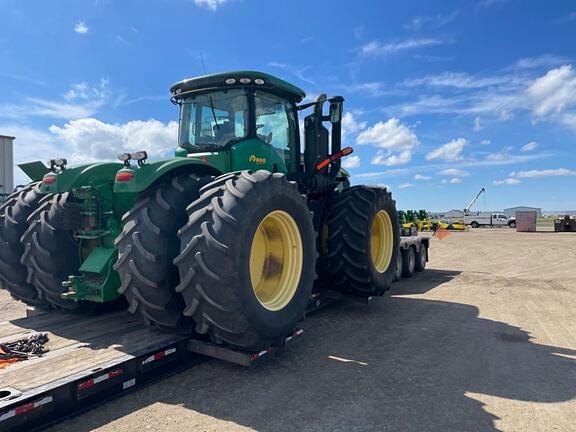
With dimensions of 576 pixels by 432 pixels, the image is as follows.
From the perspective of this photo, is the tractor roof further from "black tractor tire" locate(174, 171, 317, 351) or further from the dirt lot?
the dirt lot

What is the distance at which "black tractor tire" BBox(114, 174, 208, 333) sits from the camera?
3793mm

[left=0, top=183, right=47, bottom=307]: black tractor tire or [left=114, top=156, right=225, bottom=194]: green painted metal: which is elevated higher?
[left=114, top=156, right=225, bottom=194]: green painted metal

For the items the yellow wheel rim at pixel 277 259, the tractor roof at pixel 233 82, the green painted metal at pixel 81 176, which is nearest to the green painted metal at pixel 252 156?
the tractor roof at pixel 233 82

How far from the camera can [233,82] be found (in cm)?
554

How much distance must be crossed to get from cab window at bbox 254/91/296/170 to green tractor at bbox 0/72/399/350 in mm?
15

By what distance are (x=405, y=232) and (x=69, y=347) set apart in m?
10.5

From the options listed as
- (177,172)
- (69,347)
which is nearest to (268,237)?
(177,172)

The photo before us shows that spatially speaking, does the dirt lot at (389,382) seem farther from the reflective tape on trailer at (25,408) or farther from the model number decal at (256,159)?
the model number decal at (256,159)

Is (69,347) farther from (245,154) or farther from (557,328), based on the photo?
(557,328)

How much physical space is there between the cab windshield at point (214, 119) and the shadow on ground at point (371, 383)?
110 inches

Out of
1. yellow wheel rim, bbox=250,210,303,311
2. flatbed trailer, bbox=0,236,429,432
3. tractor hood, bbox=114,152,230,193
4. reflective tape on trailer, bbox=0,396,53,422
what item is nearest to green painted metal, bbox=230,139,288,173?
tractor hood, bbox=114,152,230,193

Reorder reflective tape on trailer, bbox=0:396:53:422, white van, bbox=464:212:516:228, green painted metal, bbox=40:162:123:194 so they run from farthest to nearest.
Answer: white van, bbox=464:212:516:228
green painted metal, bbox=40:162:123:194
reflective tape on trailer, bbox=0:396:53:422

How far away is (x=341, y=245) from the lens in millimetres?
6344

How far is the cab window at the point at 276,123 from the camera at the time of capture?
5906mm
